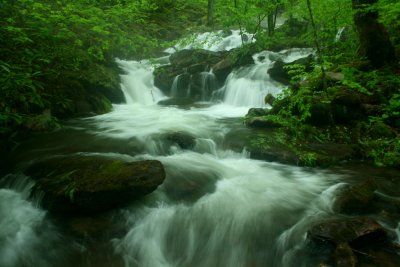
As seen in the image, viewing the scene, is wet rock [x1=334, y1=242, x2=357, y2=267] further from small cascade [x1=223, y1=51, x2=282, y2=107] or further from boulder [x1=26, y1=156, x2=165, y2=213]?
small cascade [x1=223, y1=51, x2=282, y2=107]

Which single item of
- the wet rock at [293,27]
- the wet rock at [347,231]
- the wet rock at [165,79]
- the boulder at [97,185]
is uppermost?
the wet rock at [293,27]

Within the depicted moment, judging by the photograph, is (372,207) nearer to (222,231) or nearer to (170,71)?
(222,231)

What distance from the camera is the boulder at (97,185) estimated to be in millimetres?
4539

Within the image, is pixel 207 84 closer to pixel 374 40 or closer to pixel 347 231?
pixel 374 40

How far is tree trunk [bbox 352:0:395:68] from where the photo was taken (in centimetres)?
772

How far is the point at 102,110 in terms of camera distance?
10719 millimetres

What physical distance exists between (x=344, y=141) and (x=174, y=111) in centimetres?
598

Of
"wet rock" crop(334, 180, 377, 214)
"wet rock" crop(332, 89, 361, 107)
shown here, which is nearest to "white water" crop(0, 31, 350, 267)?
"wet rock" crop(334, 180, 377, 214)

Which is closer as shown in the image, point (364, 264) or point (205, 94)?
point (364, 264)

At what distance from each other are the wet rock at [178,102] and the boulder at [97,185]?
7.61m

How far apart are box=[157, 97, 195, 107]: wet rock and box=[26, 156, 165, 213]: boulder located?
25.0 feet

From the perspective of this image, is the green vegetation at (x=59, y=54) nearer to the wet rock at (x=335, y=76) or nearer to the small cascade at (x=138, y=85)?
the small cascade at (x=138, y=85)

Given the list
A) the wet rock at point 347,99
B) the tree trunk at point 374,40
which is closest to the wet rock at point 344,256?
the wet rock at point 347,99

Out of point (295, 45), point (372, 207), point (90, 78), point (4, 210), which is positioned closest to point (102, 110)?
point (90, 78)
